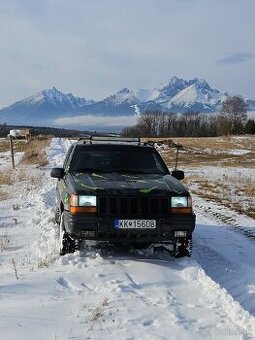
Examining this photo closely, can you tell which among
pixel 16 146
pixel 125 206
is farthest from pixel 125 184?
pixel 16 146

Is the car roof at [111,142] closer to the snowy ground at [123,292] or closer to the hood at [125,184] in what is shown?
the hood at [125,184]

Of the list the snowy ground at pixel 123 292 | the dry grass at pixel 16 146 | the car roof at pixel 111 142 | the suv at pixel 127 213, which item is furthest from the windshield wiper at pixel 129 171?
the dry grass at pixel 16 146

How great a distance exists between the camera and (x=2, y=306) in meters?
5.23

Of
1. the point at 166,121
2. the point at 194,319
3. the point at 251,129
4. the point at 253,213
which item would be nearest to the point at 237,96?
the point at 251,129

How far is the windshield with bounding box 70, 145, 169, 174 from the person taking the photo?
28.5 ft

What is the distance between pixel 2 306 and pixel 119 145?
4499 mm

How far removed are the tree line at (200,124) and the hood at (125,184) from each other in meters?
95.9

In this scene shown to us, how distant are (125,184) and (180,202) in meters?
0.85

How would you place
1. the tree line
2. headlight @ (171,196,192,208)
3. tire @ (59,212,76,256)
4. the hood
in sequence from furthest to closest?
the tree line
tire @ (59,212,76,256)
headlight @ (171,196,192,208)
the hood

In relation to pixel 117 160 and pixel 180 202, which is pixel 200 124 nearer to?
pixel 117 160

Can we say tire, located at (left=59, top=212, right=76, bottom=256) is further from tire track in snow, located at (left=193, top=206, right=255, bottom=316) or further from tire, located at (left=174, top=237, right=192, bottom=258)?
tire track in snow, located at (left=193, top=206, right=255, bottom=316)

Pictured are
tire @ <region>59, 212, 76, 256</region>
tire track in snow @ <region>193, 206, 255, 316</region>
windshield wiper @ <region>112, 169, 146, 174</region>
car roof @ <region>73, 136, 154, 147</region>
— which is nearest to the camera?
tire track in snow @ <region>193, 206, 255, 316</region>

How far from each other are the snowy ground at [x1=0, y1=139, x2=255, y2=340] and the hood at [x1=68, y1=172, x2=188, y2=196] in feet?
3.22

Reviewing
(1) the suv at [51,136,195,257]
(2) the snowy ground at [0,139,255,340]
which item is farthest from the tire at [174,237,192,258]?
(2) the snowy ground at [0,139,255,340]
